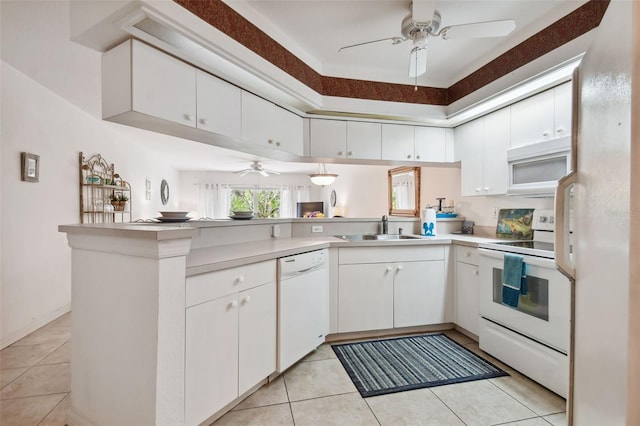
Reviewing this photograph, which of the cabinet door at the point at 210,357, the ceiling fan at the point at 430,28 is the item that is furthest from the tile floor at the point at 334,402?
the ceiling fan at the point at 430,28

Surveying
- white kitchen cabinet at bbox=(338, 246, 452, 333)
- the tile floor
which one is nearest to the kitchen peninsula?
the tile floor

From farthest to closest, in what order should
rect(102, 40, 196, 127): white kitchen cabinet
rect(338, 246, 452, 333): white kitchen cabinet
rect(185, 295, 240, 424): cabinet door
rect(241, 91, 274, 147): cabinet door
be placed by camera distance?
rect(338, 246, 452, 333): white kitchen cabinet → rect(241, 91, 274, 147): cabinet door → rect(102, 40, 196, 127): white kitchen cabinet → rect(185, 295, 240, 424): cabinet door

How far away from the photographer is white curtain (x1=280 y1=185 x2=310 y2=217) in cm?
970

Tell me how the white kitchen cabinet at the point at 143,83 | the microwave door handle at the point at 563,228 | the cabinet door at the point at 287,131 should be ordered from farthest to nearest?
the cabinet door at the point at 287,131 → the white kitchen cabinet at the point at 143,83 → the microwave door handle at the point at 563,228

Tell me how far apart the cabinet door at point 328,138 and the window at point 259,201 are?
272 inches

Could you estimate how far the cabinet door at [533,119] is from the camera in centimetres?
222

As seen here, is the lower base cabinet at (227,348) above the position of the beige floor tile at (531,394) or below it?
above

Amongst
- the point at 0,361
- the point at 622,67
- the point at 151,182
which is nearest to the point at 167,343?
the point at 622,67

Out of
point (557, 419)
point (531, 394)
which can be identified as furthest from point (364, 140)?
point (557, 419)

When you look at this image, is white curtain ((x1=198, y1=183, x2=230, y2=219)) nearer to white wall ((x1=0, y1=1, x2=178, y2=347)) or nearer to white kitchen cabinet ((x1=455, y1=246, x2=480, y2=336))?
white wall ((x1=0, y1=1, x2=178, y2=347))

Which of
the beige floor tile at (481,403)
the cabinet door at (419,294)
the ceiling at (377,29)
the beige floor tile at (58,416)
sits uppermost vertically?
the ceiling at (377,29)

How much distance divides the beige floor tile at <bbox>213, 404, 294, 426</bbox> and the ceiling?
2.43 meters

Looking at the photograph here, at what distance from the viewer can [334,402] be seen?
5.87ft

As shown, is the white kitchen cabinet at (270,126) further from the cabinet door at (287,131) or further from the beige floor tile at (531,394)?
the beige floor tile at (531,394)
